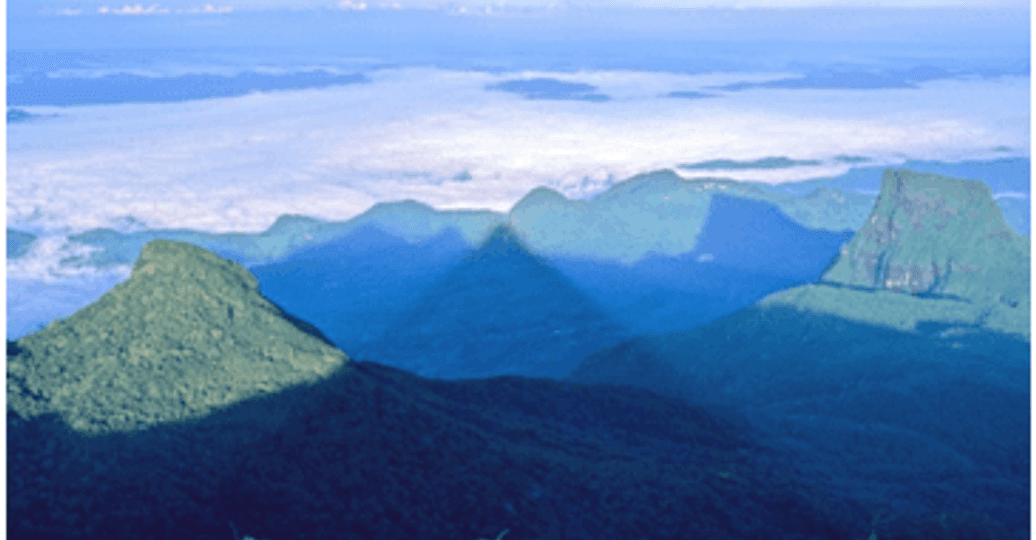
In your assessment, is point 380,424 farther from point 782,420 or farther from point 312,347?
point 782,420

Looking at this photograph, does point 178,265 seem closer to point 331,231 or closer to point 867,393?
point 867,393

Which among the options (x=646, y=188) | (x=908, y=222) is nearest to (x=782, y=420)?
(x=908, y=222)

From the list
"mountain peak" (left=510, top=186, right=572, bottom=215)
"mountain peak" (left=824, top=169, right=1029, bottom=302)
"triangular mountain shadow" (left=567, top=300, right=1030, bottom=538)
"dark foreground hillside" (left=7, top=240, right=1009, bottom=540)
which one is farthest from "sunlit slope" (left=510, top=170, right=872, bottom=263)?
"dark foreground hillside" (left=7, top=240, right=1009, bottom=540)

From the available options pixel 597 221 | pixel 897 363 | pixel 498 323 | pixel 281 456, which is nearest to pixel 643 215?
pixel 597 221

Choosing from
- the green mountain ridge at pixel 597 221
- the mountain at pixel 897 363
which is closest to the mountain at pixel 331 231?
the green mountain ridge at pixel 597 221

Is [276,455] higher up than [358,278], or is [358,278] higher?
[276,455]

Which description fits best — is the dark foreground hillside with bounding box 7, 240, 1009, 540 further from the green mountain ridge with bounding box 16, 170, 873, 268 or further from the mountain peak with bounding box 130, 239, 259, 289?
the green mountain ridge with bounding box 16, 170, 873, 268

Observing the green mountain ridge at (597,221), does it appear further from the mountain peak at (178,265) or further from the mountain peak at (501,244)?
the mountain peak at (178,265)
